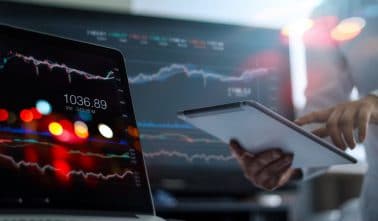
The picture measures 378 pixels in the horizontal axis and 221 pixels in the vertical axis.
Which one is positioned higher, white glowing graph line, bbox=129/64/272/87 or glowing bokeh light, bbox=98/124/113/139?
white glowing graph line, bbox=129/64/272/87

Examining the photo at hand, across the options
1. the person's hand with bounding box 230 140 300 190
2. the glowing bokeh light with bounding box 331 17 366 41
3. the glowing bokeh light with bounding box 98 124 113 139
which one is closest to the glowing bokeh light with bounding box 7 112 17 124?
the glowing bokeh light with bounding box 98 124 113 139

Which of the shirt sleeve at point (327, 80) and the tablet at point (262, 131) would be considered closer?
the tablet at point (262, 131)

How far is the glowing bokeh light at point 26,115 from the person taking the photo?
0.60 meters

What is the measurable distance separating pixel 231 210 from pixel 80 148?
68 centimetres

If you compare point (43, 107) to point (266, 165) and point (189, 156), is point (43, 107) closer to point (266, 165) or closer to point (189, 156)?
point (266, 165)

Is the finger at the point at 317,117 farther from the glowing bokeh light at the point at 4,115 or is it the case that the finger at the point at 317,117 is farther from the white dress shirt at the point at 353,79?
the glowing bokeh light at the point at 4,115

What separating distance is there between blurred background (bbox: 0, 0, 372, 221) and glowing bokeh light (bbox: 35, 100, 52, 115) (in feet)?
1.68

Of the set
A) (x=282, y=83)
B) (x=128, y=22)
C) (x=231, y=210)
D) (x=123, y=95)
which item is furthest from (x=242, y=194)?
(x=123, y=95)

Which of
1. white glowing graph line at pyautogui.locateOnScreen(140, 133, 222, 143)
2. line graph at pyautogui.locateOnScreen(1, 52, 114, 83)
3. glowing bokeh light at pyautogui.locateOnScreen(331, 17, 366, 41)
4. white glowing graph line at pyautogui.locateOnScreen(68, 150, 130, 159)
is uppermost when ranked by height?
glowing bokeh light at pyautogui.locateOnScreen(331, 17, 366, 41)

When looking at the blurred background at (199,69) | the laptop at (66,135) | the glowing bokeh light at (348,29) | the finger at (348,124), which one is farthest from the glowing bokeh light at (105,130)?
the glowing bokeh light at (348,29)

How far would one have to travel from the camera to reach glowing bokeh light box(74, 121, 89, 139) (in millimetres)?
638

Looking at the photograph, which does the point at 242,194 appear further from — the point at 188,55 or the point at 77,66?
the point at 77,66
